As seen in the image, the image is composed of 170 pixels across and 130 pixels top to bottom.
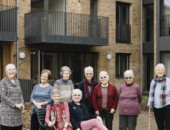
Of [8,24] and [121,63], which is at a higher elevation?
[8,24]

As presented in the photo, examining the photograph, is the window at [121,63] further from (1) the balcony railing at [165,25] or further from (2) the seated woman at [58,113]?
(2) the seated woman at [58,113]

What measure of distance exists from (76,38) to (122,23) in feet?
15.4

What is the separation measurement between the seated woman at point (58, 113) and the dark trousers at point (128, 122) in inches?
61.5

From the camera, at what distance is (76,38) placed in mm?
16578

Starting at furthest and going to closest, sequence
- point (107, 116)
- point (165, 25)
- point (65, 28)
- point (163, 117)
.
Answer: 1. point (165, 25)
2. point (65, 28)
3. point (163, 117)
4. point (107, 116)

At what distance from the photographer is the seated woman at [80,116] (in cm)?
703

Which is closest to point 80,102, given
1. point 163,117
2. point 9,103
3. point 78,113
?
point 78,113

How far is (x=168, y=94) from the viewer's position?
314 inches

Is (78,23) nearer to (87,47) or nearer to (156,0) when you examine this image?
(87,47)

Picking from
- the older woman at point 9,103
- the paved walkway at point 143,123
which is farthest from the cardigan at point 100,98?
the paved walkway at point 143,123

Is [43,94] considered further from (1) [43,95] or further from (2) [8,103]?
A: (2) [8,103]

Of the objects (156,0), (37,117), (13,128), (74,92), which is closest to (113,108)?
(74,92)

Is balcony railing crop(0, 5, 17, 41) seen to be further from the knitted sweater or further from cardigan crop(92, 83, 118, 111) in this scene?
cardigan crop(92, 83, 118, 111)

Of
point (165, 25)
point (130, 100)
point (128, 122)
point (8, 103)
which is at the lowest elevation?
point (128, 122)
